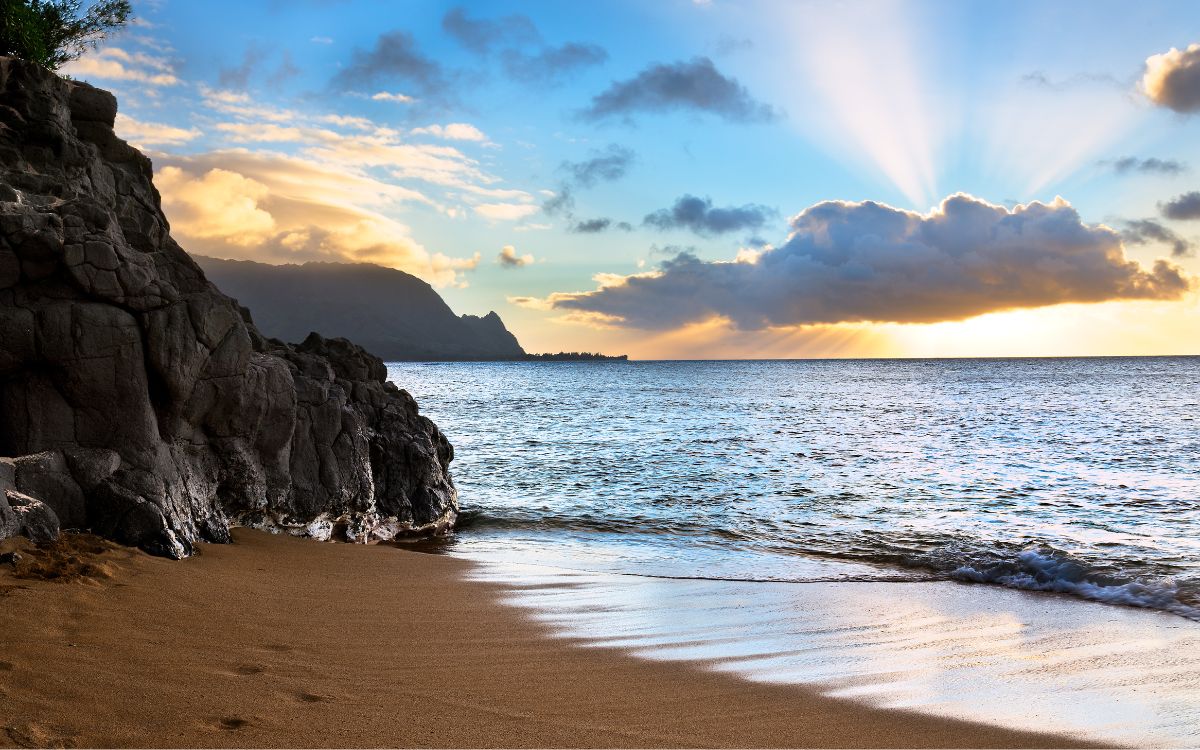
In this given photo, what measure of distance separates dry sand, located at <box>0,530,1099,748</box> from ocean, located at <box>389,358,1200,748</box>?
0.68m

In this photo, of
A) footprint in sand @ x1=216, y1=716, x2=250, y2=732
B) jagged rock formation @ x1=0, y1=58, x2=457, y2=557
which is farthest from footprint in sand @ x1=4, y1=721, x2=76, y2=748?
jagged rock formation @ x1=0, y1=58, x2=457, y2=557

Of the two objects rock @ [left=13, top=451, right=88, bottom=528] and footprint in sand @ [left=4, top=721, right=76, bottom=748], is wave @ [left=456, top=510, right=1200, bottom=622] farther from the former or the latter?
footprint in sand @ [left=4, top=721, right=76, bottom=748]

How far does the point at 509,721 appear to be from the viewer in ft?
18.2

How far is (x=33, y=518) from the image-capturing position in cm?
845

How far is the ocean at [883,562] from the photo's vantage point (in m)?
7.31

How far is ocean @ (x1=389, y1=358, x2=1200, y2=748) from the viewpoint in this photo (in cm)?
731

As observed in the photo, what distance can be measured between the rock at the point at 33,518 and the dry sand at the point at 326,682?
32 cm

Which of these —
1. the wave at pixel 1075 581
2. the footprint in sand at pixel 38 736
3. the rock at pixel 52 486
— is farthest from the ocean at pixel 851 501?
the footprint in sand at pixel 38 736

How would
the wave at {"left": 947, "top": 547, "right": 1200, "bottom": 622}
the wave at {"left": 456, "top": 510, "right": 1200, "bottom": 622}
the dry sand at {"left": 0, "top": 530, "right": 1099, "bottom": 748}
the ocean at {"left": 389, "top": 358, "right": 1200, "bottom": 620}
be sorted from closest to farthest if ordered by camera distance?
the dry sand at {"left": 0, "top": 530, "right": 1099, "bottom": 748}, the wave at {"left": 947, "top": 547, "right": 1200, "bottom": 622}, the wave at {"left": 456, "top": 510, "right": 1200, "bottom": 622}, the ocean at {"left": 389, "top": 358, "right": 1200, "bottom": 620}

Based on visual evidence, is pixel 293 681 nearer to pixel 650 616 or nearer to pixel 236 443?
pixel 650 616

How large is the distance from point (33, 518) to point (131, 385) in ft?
7.91

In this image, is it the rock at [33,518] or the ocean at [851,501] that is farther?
the ocean at [851,501]

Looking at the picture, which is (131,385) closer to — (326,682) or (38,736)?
(326,682)

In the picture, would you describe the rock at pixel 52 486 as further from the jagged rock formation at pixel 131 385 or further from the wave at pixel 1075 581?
the wave at pixel 1075 581
